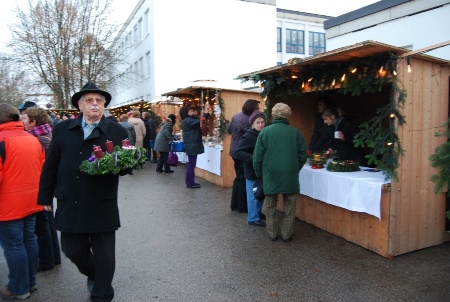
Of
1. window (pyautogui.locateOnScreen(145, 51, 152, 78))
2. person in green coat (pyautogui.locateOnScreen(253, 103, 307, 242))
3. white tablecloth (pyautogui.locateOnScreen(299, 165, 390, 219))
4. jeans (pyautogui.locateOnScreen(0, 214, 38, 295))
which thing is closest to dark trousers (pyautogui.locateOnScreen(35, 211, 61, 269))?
jeans (pyautogui.locateOnScreen(0, 214, 38, 295))

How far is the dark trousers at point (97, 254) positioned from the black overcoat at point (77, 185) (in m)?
0.13

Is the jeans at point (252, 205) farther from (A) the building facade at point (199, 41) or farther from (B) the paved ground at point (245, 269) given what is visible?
(A) the building facade at point (199, 41)

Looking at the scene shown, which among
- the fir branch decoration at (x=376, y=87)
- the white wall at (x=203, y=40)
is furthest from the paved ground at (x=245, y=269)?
the white wall at (x=203, y=40)

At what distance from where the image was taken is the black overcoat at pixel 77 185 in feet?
10.7

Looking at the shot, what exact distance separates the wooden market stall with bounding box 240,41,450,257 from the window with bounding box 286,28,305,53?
27.5m

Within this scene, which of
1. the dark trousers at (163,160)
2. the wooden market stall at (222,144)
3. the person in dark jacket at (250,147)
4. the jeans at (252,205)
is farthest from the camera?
the dark trousers at (163,160)

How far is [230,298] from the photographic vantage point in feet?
12.3

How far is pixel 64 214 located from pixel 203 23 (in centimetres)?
2089

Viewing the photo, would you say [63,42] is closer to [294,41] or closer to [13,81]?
[13,81]

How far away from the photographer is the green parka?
16.6 ft

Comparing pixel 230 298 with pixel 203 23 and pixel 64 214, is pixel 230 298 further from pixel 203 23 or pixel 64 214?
pixel 203 23

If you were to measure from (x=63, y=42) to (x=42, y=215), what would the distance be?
24607 millimetres

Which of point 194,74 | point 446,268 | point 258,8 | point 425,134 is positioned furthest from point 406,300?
point 258,8

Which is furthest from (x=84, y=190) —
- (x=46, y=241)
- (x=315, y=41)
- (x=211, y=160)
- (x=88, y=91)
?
(x=315, y=41)
